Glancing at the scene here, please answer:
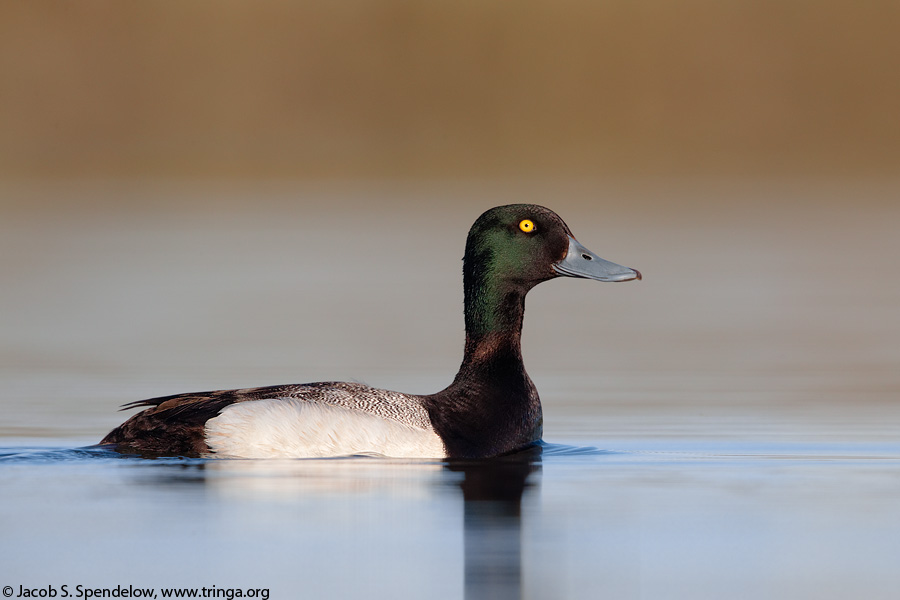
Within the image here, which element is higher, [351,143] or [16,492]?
[351,143]

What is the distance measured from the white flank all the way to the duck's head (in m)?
1.60

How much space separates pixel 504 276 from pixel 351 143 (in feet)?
120

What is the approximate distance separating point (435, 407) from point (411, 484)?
1448 mm

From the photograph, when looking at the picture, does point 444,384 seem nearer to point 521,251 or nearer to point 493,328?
point 493,328

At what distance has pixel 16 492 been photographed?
33.3 ft

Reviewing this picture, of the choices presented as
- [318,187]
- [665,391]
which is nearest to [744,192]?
[318,187]

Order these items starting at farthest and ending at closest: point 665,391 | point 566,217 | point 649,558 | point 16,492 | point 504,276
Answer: point 566,217 → point 665,391 → point 504,276 → point 16,492 → point 649,558

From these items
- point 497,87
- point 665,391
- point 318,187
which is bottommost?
point 665,391

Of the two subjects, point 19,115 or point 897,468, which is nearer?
point 897,468

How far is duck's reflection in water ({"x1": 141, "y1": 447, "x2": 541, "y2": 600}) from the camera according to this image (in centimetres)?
899

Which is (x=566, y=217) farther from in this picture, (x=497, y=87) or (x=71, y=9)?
(x=71, y=9)
